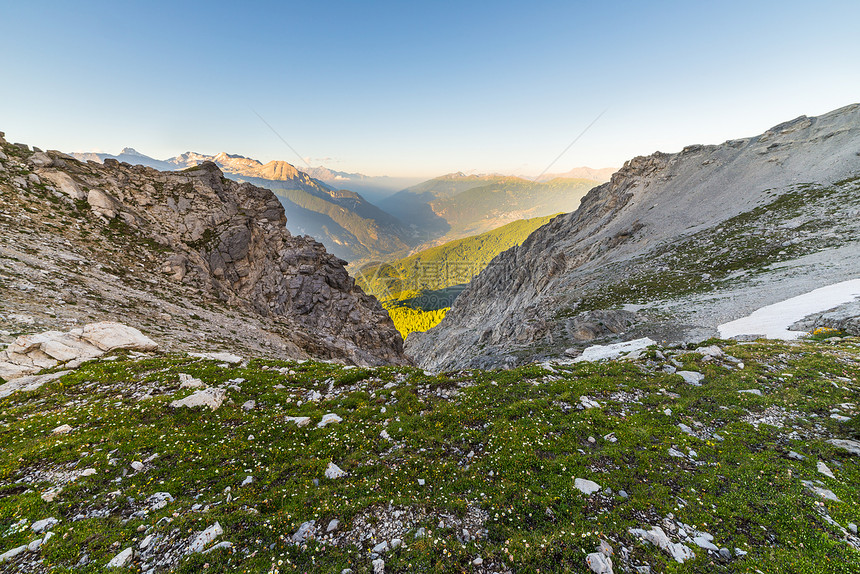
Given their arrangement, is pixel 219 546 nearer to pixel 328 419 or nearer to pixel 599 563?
pixel 328 419

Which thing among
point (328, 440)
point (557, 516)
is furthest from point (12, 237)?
point (557, 516)

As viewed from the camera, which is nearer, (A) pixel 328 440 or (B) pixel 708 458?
(B) pixel 708 458

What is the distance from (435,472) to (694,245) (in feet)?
260

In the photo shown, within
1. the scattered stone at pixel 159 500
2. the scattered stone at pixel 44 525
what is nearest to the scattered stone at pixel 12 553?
the scattered stone at pixel 44 525

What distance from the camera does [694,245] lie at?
63.6 metres

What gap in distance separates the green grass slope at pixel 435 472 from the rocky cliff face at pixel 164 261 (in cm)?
1519

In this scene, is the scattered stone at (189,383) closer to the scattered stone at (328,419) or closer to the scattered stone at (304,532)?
the scattered stone at (328,419)

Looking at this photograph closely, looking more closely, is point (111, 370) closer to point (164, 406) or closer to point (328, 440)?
point (164, 406)

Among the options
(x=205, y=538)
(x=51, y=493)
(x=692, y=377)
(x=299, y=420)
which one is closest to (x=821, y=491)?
(x=692, y=377)

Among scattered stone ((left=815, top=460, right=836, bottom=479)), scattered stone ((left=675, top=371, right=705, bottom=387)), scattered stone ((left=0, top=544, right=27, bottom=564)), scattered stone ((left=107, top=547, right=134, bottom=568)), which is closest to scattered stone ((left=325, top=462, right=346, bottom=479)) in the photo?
scattered stone ((left=107, top=547, right=134, bottom=568))

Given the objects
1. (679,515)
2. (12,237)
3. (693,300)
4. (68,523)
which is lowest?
(693,300)

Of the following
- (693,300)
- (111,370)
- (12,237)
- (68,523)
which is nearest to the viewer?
(68,523)

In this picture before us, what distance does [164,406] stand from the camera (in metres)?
14.0

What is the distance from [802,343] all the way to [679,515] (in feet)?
77.6
